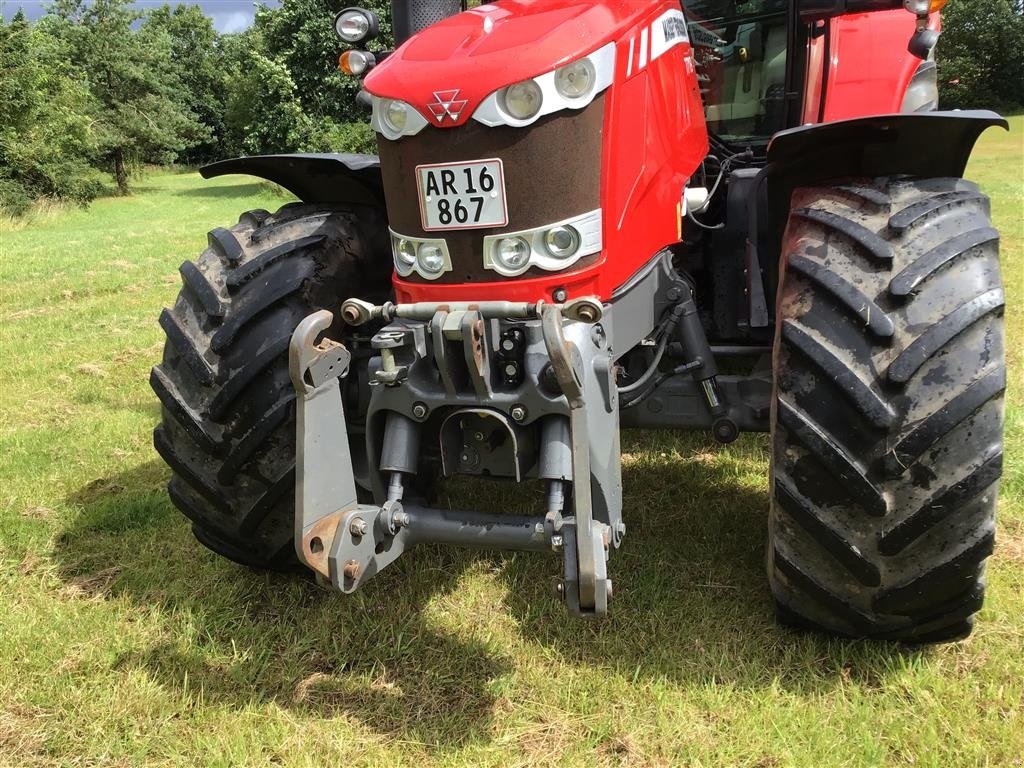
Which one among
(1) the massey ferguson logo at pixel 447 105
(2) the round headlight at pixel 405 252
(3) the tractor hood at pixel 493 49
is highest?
(3) the tractor hood at pixel 493 49

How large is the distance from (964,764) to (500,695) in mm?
1241

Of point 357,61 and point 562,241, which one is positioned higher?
point 357,61

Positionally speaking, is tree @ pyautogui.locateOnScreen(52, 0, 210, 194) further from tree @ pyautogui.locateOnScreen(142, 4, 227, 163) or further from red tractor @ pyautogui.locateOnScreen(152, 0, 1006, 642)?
red tractor @ pyautogui.locateOnScreen(152, 0, 1006, 642)

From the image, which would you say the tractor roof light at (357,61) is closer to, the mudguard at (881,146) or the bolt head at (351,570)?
the mudguard at (881,146)

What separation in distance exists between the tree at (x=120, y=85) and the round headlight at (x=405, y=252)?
29.0 meters

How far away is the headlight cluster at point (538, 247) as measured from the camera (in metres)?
2.23

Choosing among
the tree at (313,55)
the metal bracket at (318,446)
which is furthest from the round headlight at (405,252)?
the tree at (313,55)

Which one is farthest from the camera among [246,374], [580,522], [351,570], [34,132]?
[34,132]

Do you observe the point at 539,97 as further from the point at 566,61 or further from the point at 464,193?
the point at 464,193

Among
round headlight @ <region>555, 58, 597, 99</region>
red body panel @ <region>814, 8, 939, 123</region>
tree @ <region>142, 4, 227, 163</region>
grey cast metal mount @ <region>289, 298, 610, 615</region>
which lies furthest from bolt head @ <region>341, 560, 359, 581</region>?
tree @ <region>142, 4, 227, 163</region>

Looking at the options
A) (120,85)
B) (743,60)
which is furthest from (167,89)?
(743,60)

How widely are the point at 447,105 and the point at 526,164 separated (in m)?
0.25

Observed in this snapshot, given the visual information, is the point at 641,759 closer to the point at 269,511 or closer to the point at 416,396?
the point at 416,396

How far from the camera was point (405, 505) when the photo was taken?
7.52 ft
